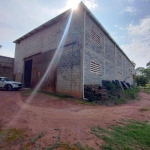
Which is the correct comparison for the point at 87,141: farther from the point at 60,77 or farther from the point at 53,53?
the point at 53,53

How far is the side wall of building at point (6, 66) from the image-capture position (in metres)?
17.5

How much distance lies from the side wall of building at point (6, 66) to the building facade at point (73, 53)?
5.18 metres

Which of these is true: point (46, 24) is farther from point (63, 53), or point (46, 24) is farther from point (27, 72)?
point (27, 72)

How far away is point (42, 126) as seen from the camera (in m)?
3.65

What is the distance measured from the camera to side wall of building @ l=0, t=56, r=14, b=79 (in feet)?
57.3

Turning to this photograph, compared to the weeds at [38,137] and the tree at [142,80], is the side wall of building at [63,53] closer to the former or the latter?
the weeds at [38,137]

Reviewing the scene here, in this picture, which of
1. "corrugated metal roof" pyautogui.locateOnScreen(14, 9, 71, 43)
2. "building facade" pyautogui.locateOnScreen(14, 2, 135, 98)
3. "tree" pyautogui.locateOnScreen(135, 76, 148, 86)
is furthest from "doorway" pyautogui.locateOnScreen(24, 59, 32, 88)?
"tree" pyautogui.locateOnScreen(135, 76, 148, 86)

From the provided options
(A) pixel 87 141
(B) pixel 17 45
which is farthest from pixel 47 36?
(A) pixel 87 141

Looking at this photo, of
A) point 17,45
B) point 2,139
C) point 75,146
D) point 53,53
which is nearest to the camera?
point 75,146

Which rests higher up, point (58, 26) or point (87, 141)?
point (58, 26)

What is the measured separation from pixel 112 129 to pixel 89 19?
9.48m

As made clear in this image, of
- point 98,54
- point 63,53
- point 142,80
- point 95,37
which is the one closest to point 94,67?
point 98,54

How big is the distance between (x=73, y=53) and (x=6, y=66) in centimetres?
1323

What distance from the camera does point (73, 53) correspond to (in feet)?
32.7
